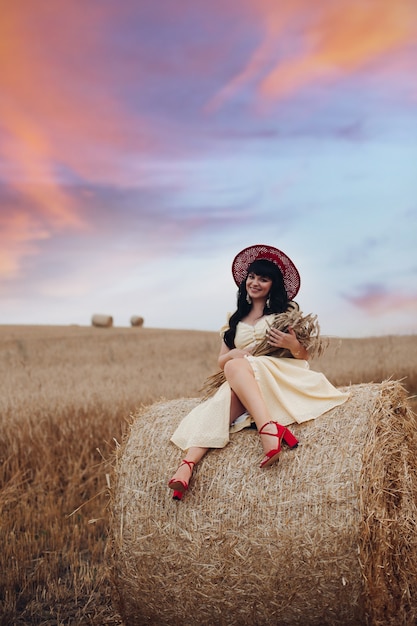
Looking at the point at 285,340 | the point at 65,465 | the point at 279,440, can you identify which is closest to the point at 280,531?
the point at 279,440

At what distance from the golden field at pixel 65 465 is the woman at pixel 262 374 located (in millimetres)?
302

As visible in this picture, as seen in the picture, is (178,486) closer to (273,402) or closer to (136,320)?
(273,402)

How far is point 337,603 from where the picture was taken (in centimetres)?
401

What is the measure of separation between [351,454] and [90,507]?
4019 millimetres

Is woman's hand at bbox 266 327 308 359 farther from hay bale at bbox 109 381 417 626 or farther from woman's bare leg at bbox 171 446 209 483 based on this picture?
woman's bare leg at bbox 171 446 209 483

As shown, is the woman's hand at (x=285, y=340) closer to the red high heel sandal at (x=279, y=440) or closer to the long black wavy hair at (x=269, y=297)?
the long black wavy hair at (x=269, y=297)

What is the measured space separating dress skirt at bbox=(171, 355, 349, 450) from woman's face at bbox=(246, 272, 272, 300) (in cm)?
50

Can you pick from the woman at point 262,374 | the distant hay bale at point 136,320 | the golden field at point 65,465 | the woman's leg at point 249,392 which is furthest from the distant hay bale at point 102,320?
the woman's leg at point 249,392

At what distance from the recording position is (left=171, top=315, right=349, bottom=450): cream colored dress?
14.5 ft

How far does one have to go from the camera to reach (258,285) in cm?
483

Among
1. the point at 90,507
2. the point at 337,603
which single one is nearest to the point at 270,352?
the point at 337,603

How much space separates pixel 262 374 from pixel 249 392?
17 cm

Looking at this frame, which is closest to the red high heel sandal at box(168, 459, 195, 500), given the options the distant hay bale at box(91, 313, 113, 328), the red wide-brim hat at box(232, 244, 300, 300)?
the red wide-brim hat at box(232, 244, 300, 300)

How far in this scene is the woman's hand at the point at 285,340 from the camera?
4.55 m
